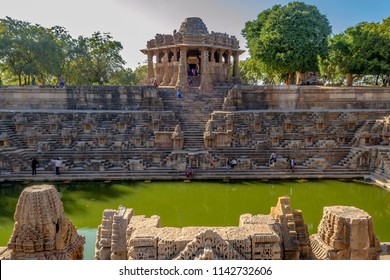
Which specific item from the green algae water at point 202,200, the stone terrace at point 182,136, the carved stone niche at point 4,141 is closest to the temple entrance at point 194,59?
the stone terrace at point 182,136

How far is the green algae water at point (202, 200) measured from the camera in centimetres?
899

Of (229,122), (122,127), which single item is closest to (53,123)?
(122,127)

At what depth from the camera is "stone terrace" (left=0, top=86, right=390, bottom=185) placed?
1353 centimetres

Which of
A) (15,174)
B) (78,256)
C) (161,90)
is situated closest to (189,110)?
(161,90)

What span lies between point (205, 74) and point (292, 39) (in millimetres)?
6353

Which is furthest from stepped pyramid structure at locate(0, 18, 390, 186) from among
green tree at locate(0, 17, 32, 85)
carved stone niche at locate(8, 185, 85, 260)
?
carved stone niche at locate(8, 185, 85, 260)

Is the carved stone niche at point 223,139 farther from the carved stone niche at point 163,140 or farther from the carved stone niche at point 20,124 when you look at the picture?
the carved stone niche at point 20,124

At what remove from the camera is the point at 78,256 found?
18.1ft

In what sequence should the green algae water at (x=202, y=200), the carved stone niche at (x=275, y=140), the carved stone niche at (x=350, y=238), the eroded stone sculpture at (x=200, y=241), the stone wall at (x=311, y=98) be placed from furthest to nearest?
the stone wall at (x=311, y=98)
the carved stone niche at (x=275, y=140)
the green algae water at (x=202, y=200)
the carved stone niche at (x=350, y=238)
the eroded stone sculpture at (x=200, y=241)

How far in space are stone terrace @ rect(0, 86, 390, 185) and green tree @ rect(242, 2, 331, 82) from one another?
14.0 ft

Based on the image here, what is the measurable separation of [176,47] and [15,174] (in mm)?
11669

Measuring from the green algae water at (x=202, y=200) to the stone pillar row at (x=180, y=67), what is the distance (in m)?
8.59

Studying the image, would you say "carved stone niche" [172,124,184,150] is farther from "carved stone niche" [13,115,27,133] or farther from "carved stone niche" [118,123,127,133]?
"carved stone niche" [13,115,27,133]

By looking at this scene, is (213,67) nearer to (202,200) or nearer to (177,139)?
(177,139)
